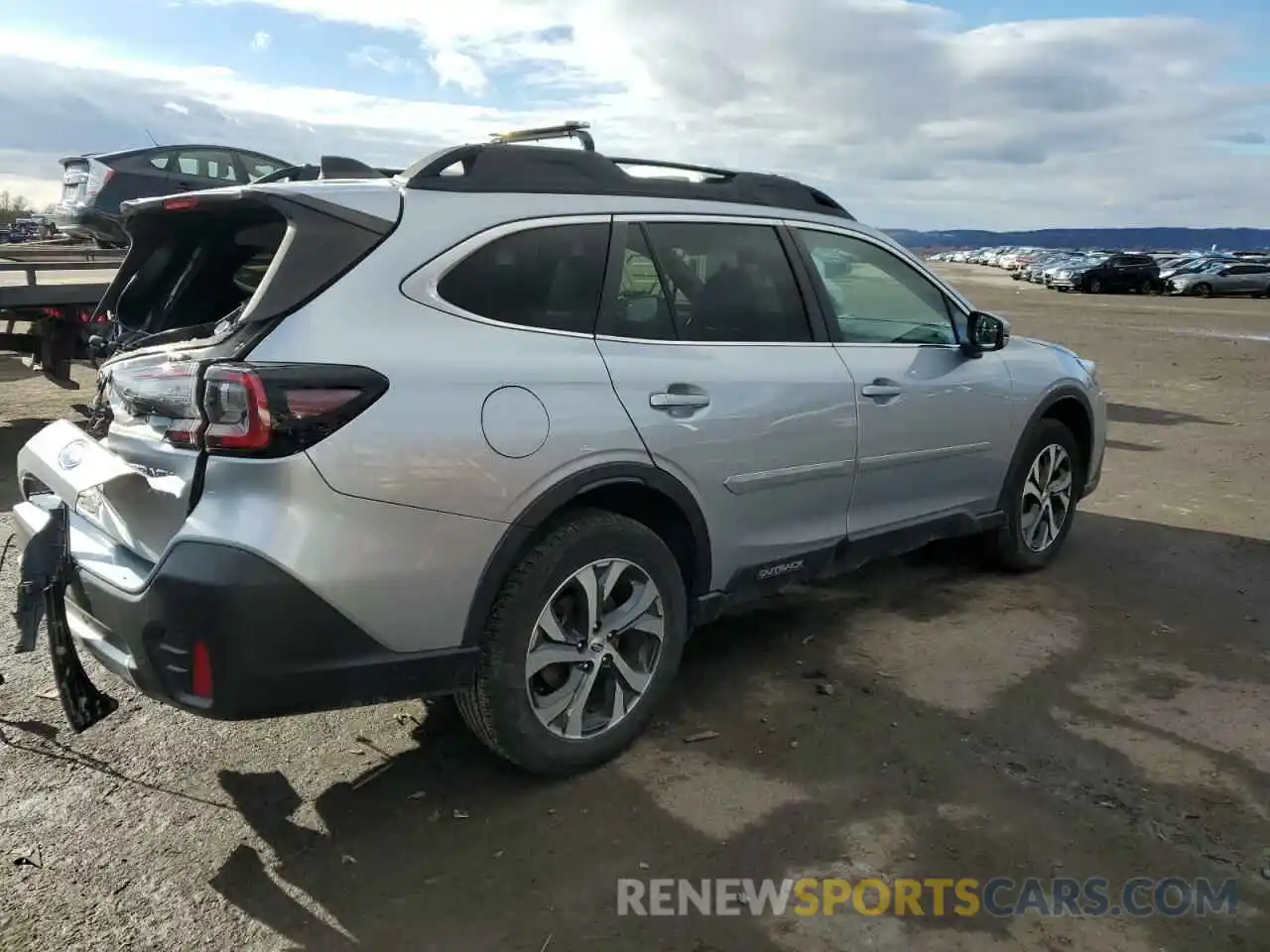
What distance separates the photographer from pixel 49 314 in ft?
25.8

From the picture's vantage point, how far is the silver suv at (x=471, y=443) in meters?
2.54

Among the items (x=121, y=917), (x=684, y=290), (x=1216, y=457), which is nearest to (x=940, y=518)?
(x=684, y=290)

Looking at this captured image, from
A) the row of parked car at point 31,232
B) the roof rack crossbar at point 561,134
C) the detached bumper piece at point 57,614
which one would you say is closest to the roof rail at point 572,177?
the roof rack crossbar at point 561,134

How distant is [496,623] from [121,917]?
1186 mm

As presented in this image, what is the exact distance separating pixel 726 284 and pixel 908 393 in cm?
102

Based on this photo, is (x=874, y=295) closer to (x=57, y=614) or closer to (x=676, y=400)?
(x=676, y=400)

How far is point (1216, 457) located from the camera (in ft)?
27.2

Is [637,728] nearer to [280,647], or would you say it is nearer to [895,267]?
[280,647]

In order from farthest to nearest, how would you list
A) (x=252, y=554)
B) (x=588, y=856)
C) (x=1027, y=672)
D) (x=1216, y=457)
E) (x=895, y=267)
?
(x=1216, y=457) < (x=895, y=267) < (x=1027, y=672) < (x=588, y=856) < (x=252, y=554)

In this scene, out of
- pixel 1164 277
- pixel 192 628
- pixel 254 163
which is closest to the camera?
pixel 192 628

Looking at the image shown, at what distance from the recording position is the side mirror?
463cm

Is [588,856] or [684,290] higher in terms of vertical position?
[684,290]

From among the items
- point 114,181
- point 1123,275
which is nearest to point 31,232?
point 114,181

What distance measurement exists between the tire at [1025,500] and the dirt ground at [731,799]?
44 cm
